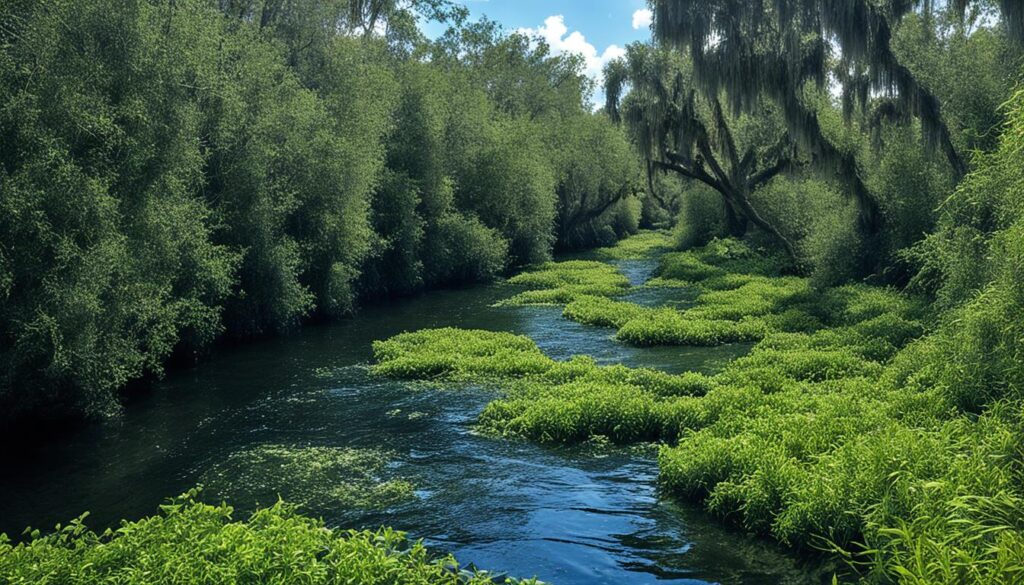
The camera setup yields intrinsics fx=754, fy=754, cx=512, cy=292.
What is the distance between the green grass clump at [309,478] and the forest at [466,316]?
0.31 feet

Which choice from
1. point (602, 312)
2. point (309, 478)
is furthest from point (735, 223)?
point (309, 478)

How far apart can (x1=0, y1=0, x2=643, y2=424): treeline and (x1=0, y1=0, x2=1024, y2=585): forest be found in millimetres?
111

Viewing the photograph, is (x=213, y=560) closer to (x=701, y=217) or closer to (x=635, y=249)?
(x=701, y=217)

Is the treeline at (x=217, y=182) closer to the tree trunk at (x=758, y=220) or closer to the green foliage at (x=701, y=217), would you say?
the green foliage at (x=701, y=217)

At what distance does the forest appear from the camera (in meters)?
9.40

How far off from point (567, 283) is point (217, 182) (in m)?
20.9

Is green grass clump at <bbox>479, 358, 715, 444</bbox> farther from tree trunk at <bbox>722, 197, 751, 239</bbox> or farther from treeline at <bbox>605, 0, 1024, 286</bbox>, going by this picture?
tree trunk at <bbox>722, 197, 751, 239</bbox>

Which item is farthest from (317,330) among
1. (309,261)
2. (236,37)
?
(236,37)

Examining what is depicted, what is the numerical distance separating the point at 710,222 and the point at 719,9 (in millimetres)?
28153

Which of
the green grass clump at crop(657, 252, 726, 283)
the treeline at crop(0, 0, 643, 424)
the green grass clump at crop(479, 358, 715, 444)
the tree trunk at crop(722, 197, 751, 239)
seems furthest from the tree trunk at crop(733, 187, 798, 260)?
the green grass clump at crop(479, 358, 715, 444)

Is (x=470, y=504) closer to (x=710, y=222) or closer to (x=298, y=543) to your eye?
(x=298, y=543)

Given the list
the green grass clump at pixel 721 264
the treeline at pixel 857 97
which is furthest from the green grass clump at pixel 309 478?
the green grass clump at pixel 721 264

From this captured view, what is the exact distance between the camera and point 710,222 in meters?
57.9

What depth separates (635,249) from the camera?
224 ft
